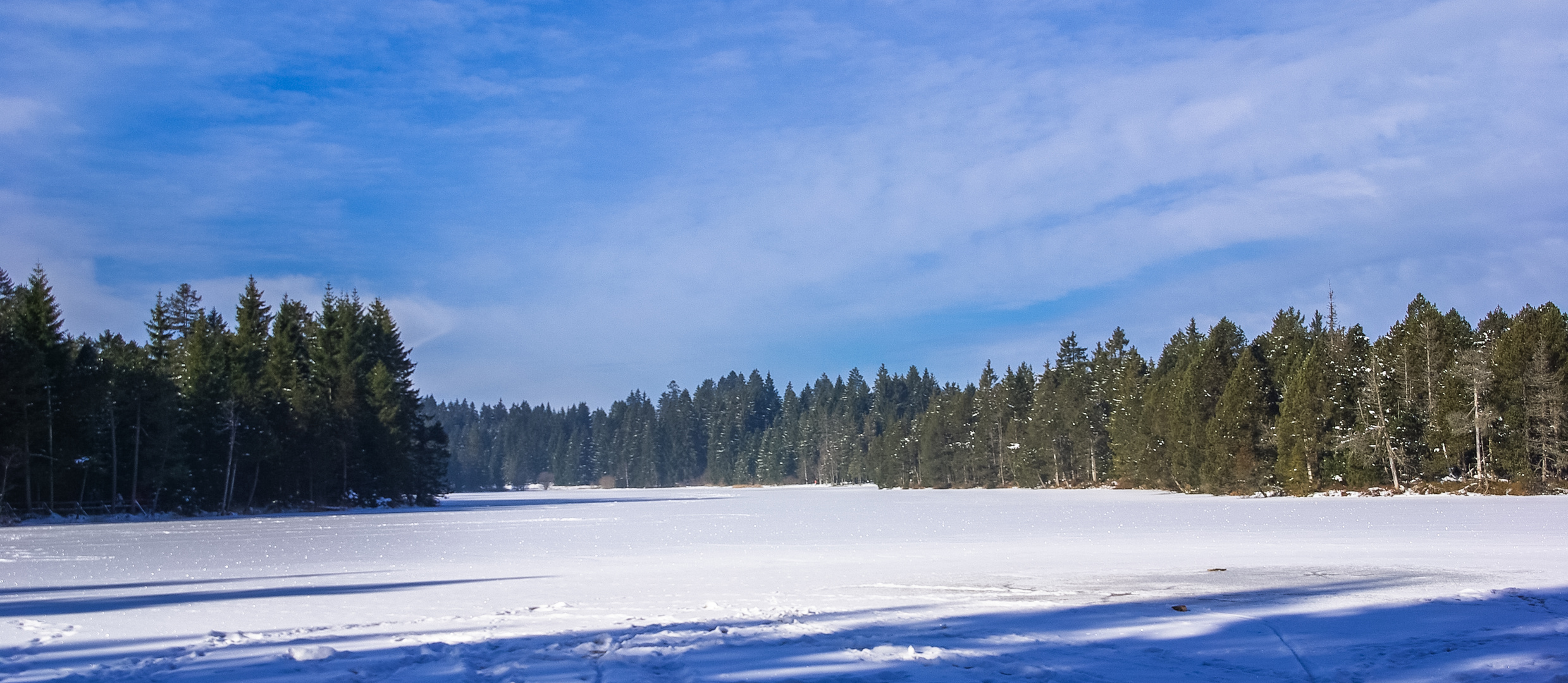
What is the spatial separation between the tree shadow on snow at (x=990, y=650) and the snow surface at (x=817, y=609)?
0.04m

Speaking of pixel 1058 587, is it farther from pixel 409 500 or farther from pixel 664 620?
pixel 409 500

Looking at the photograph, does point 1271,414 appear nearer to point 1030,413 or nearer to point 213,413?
point 1030,413

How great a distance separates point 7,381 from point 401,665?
42681 mm

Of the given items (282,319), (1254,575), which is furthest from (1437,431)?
(282,319)

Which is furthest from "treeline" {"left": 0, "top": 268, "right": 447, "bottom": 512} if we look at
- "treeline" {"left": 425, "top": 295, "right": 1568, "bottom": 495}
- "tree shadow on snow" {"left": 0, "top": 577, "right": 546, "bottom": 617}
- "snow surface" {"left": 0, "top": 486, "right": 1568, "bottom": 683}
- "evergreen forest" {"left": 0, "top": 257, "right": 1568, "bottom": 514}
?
"treeline" {"left": 425, "top": 295, "right": 1568, "bottom": 495}

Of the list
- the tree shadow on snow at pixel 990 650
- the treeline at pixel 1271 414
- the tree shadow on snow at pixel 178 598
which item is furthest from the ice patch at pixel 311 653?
the treeline at pixel 1271 414

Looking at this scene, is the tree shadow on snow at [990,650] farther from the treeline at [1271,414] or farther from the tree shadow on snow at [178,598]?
Result: the treeline at [1271,414]

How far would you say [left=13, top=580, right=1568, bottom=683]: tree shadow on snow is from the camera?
802 cm

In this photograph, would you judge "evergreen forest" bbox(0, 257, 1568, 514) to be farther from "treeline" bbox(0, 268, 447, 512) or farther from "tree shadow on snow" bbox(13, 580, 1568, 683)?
"tree shadow on snow" bbox(13, 580, 1568, 683)

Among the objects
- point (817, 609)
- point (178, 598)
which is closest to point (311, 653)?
point (817, 609)

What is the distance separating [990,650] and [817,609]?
3.00 meters

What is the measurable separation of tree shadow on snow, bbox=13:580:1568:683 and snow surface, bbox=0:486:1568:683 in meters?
0.04

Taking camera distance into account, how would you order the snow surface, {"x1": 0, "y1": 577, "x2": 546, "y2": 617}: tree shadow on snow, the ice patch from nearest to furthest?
1. the snow surface
2. the ice patch
3. {"x1": 0, "y1": 577, "x2": 546, "y2": 617}: tree shadow on snow

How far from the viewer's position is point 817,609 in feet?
37.9
